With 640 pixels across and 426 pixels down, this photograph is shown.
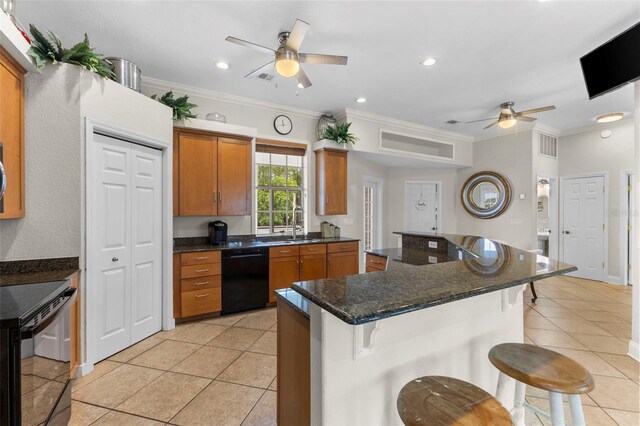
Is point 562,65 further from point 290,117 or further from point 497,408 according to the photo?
point 497,408

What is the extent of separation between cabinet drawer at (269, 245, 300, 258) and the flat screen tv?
3676 millimetres

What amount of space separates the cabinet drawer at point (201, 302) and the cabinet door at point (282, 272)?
0.69 m

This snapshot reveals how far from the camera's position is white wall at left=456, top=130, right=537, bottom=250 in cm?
536

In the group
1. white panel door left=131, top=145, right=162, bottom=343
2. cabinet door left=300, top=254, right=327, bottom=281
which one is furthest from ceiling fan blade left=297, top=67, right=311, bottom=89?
cabinet door left=300, top=254, right=327, bottom=281

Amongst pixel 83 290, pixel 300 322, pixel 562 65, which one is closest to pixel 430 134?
pixel 562 65

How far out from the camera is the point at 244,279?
3.61 meters

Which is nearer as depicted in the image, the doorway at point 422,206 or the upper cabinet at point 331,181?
the upper cabinet at point 331,181

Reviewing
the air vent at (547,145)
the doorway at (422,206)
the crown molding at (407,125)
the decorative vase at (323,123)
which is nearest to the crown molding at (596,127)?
the air vent at (547,145)

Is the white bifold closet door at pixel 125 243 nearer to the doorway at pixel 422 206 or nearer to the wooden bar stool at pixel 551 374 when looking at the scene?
the wooden bar stool at pixel 551 374

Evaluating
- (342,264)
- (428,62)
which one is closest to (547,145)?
(428,62)

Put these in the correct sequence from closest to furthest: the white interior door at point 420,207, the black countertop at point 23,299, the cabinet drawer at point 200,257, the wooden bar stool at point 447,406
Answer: the wooden bar stool at point 447,406 < the black countertop at point 23,299 < the cabinet drawer at point 200,257 < the white interior door at point 420,207

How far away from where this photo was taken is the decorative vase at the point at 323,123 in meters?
4.65

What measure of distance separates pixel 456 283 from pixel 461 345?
0.51 m

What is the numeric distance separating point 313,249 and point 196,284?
1.61 metres
